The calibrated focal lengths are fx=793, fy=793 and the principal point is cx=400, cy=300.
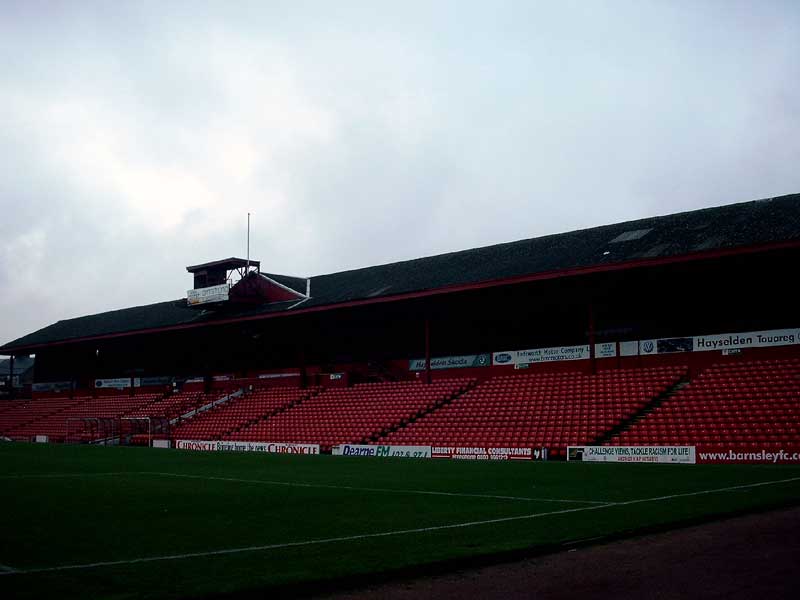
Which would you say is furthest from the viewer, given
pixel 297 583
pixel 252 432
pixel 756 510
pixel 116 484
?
pixel 252 432

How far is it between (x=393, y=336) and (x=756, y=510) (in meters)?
30.3

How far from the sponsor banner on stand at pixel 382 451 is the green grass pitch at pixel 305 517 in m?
7.54

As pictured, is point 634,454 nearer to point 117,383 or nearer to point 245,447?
point 245,447

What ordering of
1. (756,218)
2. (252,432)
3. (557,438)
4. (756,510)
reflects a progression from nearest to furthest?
(756,510)
(557,438)
(756,218)
(252,432)

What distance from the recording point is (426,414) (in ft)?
111

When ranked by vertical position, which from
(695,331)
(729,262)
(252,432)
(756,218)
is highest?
(756,218)

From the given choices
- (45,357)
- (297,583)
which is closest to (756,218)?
(297,583)

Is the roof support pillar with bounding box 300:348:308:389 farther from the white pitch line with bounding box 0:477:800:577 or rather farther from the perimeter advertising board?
the white pitch line with bounding box 0:477:800:577

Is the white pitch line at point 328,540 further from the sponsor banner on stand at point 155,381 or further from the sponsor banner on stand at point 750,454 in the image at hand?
the sponsor banner on stand at point 155,381

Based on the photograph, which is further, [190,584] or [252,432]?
[252,432]

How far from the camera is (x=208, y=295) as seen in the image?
46.8 metres

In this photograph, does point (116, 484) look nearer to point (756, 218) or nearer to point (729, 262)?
point (729, 262)

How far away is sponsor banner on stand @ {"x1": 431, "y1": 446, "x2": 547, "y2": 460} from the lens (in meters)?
26.9

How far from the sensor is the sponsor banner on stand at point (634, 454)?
23953 mm
